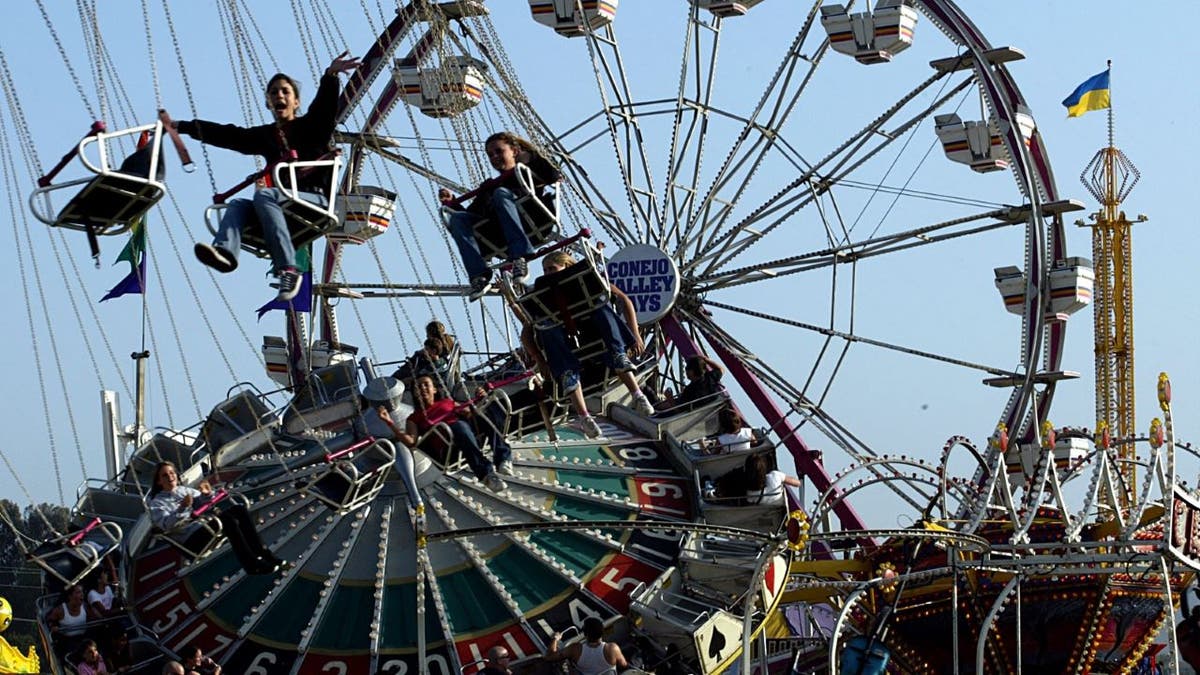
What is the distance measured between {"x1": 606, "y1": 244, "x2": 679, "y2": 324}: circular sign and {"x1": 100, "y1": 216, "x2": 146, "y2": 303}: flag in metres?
10.4

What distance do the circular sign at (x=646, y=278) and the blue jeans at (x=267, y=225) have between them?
45.6ft

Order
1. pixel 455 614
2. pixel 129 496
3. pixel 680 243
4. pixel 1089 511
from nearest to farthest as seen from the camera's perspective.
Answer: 1. pixel 1089 511
2. pixel 455 614
3. pixel 129 496
4. pixel 680 243

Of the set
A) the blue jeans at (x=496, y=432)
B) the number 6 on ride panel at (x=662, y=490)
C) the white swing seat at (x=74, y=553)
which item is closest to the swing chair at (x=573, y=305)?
the blue jeans at (x=496, y=432)

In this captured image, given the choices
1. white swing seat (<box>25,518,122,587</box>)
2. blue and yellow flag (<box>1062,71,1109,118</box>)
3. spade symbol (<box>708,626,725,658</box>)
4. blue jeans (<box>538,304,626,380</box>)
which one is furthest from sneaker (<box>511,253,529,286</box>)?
blue and yellow flag (<box>1062,71,1109,118</box>)

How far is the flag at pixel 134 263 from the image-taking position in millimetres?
21980

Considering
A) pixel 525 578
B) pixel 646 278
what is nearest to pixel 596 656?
pixel 525 578

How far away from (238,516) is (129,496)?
4103 mm

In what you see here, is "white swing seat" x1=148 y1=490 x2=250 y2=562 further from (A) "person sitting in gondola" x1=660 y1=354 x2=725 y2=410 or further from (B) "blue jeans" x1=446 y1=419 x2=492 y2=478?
(A) "person sitting in gondola" x1=660 y1=354 x2=725 y2=410

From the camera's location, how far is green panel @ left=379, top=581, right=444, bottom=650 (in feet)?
77.1

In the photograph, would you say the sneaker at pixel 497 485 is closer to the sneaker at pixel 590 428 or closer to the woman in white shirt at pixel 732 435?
the sneaker at pixel 590 428

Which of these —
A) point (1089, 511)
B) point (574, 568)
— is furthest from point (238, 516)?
point (1089, 511)

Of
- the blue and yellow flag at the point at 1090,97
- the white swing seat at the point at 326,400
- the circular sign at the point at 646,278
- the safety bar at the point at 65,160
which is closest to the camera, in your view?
the safety bar at the point at 65,160

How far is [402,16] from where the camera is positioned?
35656mm

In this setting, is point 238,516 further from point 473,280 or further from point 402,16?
point 402,16
